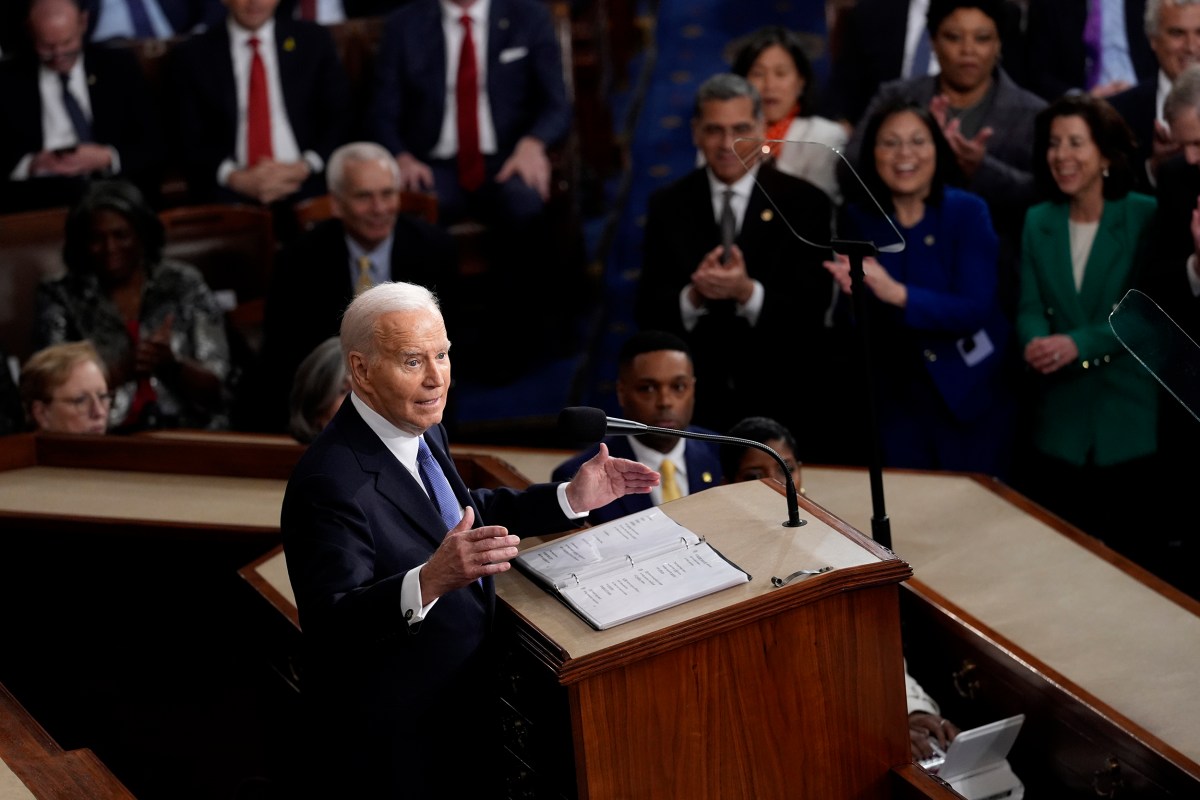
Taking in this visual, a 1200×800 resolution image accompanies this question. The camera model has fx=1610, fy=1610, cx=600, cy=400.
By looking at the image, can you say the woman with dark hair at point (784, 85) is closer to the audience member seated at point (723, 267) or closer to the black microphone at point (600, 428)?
the audience member seated at point (723, 267)

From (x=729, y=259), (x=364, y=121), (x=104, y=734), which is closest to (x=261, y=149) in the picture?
(x=364, y=121)

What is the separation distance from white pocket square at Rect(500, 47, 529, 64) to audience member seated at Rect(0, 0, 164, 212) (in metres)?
1.20

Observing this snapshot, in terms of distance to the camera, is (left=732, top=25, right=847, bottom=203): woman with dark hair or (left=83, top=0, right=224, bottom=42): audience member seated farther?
(left=83, top=0, right=224, bottom=42): audience member seated

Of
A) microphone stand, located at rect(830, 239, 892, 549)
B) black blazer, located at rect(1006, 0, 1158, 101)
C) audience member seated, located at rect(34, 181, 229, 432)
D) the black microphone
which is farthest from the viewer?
black blazer, located at rect(1006, 0, 1158, 101)

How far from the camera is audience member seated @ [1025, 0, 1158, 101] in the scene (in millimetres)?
4812

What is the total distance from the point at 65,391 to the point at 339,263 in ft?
3.17

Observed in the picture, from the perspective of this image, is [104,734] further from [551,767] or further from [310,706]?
[551,767]

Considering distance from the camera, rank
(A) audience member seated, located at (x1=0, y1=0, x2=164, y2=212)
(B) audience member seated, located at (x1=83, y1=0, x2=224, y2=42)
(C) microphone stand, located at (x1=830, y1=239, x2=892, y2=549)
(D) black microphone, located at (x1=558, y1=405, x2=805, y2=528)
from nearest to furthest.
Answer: (D) black microphone, located at (x1=558, y1=405, x2=805, y2=528)
(C) microphone stand, located at (x1=830, y1=239, x2=892, y2=549)
(A) audience member seated, located at (x1=0, y1=0, x2=164, y2=212)
(B) audience member seated, located at (x1=83, y1=0, x2=224, y2=42)

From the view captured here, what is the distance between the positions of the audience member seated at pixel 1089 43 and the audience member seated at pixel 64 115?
289 cm

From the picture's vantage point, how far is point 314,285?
4.54 m

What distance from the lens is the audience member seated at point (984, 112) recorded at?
14.1 feet

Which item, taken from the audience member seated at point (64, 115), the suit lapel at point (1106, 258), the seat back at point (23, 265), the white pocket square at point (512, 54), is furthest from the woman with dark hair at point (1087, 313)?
the audience member seated at point (64, 115)

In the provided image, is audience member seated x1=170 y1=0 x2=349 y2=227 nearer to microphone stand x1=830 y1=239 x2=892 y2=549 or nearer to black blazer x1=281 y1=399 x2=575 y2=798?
microphone stand x1=830 y1=239 x2=892 y2=549

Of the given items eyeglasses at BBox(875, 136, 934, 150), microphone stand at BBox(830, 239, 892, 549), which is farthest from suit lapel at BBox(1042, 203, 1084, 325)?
microphone stand at BBox(830, 239, 892, 549)
